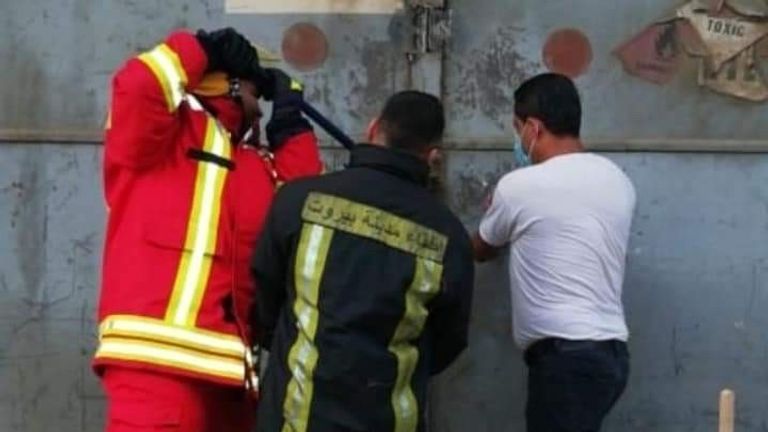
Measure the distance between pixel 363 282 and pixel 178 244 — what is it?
0.48 m

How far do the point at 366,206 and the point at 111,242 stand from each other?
2.11ft

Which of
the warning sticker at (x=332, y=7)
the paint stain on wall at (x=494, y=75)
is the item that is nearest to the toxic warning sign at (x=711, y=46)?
the paint stain on wall at (x=494, y=75)

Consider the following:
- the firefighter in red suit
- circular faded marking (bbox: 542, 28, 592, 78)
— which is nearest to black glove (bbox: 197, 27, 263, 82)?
the firefighter in red suit

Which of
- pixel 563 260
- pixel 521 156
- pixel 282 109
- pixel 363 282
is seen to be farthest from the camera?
pixel 521 156

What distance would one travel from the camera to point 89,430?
4.85 meters

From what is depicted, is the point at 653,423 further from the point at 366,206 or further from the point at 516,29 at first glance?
the point at 366,206

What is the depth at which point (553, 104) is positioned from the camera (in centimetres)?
421

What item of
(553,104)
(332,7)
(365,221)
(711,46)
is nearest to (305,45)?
(332,7)

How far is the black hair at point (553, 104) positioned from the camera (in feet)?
13.8

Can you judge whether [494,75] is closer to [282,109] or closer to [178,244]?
[282,109]

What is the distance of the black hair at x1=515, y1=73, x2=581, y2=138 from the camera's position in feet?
13.8

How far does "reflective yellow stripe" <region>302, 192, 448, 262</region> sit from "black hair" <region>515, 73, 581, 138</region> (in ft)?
2.61

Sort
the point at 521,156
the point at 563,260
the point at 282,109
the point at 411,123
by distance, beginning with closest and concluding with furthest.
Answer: the point at 411,123
the point at 282,109
the point at 563,260
the point at 521,156

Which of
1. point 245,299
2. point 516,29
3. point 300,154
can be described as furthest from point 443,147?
point 245,299
